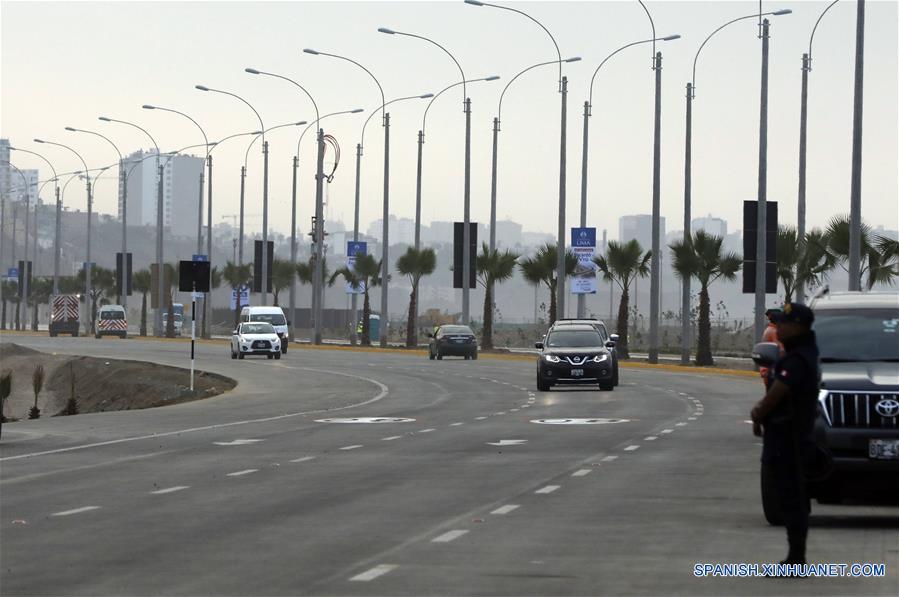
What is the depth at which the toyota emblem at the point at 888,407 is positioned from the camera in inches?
611

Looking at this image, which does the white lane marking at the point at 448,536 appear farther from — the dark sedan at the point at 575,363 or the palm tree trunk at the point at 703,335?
the palm tree trunk at the point at 703,335

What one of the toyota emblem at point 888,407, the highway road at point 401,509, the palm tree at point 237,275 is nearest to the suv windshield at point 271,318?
the highway road at point 401,509

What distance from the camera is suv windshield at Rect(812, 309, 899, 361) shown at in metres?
16.8

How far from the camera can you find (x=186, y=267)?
146ft

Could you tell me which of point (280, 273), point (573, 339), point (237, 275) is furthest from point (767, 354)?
point (237, 275)

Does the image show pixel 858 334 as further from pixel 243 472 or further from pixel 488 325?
pixel 488 325

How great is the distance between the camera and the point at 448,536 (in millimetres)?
14312

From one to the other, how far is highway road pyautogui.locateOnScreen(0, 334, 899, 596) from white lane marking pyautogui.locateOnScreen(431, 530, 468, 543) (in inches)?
0.9

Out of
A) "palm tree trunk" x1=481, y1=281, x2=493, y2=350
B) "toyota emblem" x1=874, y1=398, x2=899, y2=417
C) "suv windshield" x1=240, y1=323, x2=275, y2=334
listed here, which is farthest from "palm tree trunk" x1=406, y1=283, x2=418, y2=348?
"toyota emblem" x1=874, y1=398, x2=899, y2=417

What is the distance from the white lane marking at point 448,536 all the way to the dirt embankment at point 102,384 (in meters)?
31.0

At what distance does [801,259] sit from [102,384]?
981 inches

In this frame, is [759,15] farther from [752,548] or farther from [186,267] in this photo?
[752,548]

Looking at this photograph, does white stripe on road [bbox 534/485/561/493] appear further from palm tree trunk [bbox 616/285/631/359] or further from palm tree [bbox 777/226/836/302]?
palm tree trunk [bbox 616/285/631/359]

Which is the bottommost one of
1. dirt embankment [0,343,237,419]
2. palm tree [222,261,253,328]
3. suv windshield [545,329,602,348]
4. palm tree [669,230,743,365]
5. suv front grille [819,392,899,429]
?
dirt embankment [0,343,237,419]
